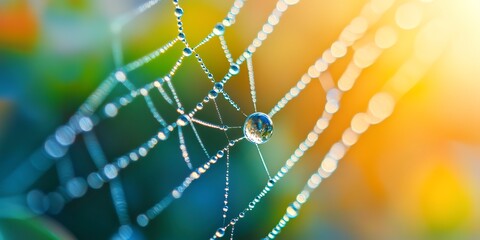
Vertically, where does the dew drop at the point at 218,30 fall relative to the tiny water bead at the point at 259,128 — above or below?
above

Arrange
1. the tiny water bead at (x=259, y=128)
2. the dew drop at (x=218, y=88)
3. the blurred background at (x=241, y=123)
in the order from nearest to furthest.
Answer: the tiny water bead at (x=259, y=128) < the dew drop at (x=218, y=88) < the blurred background at (x=241, y=123)

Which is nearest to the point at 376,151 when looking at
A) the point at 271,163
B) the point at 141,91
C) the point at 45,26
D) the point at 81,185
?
the point at 271,163

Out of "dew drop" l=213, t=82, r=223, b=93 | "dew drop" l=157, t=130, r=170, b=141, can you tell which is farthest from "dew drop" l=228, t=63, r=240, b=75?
"dew drop" l=157, t=130, r=170, b=141

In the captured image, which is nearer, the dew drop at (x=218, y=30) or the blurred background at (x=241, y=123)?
the dew drop at (x=218, y=30)

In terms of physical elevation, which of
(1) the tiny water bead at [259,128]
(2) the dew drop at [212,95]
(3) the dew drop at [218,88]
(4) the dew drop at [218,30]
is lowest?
(1) the tiny water bead at [259,128]

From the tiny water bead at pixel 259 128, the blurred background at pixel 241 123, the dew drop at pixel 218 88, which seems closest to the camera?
the tiny water bead at pixel 259 128

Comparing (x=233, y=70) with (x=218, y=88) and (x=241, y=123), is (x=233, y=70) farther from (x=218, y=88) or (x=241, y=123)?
(x=241, y=123)

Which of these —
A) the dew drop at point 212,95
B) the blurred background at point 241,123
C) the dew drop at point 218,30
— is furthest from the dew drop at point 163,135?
the dew drop at point 218,30

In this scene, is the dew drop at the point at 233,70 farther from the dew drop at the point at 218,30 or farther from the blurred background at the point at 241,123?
the blurred background at the point at 241,123

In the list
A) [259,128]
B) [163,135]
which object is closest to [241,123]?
[163,135]
